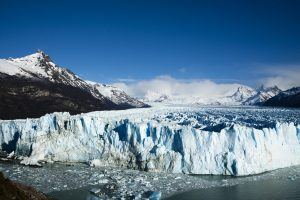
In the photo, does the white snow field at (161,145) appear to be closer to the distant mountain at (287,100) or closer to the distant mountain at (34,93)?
the distant mountain at (34,93)

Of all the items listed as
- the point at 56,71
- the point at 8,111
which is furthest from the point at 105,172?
the point at 56,71

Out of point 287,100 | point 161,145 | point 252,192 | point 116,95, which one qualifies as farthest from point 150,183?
point 116,95

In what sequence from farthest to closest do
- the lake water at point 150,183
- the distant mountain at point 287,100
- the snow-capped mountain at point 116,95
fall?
the snow-capped mountain at point 116,95
the distant mountain at point 287,100
the lake water at point 150,183

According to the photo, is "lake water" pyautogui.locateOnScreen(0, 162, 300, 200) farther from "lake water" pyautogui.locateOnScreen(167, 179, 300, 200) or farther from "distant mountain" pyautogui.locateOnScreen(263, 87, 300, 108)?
"distant mountain" pyautogui.locateOnScreen(263, 87, 300, 108)

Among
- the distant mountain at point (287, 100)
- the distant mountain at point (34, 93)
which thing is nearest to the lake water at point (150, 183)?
the distant mountain at point (34, 93)

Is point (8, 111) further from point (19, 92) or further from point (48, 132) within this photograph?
point (48, 132)

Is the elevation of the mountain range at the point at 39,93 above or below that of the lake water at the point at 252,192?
above

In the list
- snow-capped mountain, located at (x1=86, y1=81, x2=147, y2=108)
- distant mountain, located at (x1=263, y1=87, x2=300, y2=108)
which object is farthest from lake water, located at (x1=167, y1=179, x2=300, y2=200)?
snow-capped mountain, located at (x1=86, y1=81, x2=147, y2=108)

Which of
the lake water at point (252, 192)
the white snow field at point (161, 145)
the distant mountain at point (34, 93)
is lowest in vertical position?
the lake water at point (252, 192)

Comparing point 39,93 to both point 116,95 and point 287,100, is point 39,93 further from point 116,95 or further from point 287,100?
point 116,95
